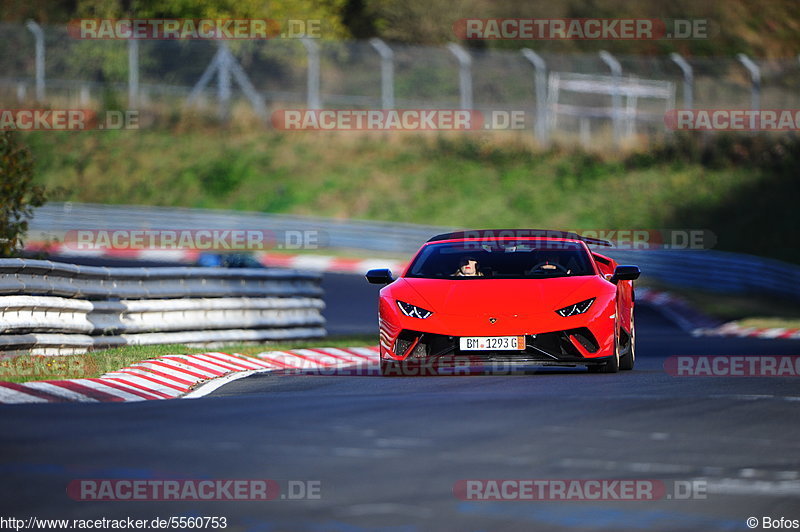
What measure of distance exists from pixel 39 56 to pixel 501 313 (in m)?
34.0

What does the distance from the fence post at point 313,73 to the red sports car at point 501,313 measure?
27.4 m

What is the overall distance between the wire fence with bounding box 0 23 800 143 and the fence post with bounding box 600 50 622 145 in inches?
1.8

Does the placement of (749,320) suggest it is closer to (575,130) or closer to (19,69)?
(575,130)

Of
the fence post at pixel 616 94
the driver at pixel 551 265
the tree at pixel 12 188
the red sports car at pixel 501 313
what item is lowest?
the red sports car at pixel 501 313

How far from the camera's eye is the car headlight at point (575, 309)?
12.2 m

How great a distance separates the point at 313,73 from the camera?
41.8 metres

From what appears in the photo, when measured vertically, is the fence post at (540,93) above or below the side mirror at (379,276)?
above

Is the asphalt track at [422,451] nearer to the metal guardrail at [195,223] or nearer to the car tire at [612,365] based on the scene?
the car tire at [612,365]

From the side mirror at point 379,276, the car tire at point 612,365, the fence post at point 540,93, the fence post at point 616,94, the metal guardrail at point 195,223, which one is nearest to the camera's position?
the car tire at point 612,365

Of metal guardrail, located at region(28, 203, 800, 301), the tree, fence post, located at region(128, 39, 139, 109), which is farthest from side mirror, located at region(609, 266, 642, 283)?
fence post, located at region(128, 39, 139, 109)

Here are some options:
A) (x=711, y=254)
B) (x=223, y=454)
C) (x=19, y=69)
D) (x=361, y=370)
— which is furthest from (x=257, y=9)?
(x=223, y=454)

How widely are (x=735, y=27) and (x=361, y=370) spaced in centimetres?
6024

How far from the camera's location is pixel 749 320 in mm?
27094

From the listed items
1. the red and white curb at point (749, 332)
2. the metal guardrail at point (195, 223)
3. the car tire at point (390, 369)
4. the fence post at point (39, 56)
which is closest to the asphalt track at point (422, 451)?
the car tire at point (390, 369)
